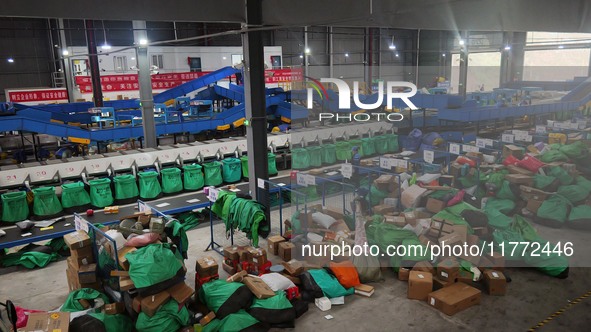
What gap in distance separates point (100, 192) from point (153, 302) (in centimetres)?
485

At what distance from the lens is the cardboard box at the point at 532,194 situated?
8273 mm

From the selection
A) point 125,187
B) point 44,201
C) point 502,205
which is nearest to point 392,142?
point 502,205

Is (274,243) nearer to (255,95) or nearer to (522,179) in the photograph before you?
(255,95)

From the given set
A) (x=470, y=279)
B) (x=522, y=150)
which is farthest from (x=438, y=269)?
(x=522, y=150)

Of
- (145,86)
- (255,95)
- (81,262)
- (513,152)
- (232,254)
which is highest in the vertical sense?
(145,86)

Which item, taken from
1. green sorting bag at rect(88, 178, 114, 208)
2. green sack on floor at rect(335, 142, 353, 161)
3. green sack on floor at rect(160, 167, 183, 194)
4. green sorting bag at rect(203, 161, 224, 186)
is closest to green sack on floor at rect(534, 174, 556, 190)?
green sack on floor at rect(335, 142, 353, 161)

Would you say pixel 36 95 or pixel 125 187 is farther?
pixel 36 95

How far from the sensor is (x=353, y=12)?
7.54m

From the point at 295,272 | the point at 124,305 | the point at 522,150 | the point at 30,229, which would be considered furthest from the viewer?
the point at 522,150

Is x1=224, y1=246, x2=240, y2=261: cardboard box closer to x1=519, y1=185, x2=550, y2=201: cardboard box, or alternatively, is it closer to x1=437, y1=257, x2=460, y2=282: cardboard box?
x1=437, y1=257, x2=460, y2=282: cardboard box

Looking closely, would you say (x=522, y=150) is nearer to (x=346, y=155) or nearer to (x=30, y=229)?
(x=346, y=155)

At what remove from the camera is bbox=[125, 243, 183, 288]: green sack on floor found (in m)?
4.67

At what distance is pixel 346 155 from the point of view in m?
12.6

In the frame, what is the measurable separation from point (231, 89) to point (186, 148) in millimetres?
5822
